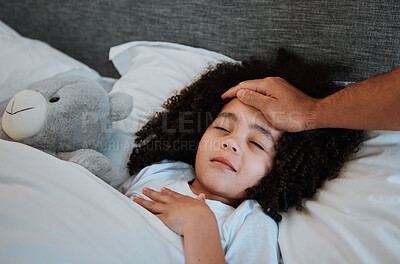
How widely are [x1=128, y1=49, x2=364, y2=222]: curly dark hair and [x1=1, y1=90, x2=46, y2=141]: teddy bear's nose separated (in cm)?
34

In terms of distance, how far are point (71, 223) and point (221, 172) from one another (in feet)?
1.35

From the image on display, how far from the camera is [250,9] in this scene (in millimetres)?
1262

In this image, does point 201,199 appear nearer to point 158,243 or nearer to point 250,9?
point 158,243

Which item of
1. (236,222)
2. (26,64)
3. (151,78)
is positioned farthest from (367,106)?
(26,64)

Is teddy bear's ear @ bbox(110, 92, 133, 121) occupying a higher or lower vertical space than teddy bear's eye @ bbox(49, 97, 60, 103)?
lower

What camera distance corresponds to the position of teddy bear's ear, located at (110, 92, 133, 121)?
40.6 inches

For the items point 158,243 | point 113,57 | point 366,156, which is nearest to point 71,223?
point 158,243

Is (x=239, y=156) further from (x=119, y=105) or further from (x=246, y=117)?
(x=119, y=105)

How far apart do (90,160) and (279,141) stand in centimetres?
50

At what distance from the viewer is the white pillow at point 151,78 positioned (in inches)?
46.8

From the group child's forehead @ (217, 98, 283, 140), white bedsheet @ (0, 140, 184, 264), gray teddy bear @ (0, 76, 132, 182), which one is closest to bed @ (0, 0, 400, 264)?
white bedsheet @ (0, 140, 184, 264)

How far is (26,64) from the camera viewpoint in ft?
4.39

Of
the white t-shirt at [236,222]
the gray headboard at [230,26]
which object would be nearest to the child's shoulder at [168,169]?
the white t-shirt at [236,222]

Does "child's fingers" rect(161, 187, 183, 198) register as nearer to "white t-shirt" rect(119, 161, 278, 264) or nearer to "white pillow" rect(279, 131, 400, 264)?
"white t-shirt" rect(119, 161, 278, 264)
